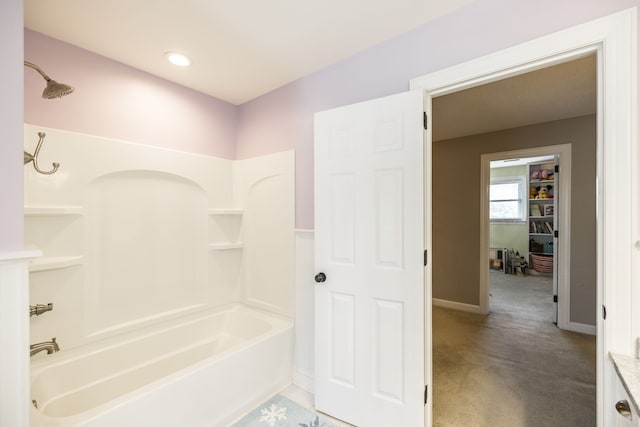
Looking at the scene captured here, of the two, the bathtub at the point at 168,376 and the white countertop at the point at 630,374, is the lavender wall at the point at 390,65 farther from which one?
the white countertop at the point at 630,374

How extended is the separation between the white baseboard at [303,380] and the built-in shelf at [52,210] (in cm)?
192

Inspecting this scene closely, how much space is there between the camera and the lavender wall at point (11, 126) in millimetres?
1006

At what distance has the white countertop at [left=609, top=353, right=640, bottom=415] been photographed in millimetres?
869

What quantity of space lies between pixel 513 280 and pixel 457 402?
4.78 meters

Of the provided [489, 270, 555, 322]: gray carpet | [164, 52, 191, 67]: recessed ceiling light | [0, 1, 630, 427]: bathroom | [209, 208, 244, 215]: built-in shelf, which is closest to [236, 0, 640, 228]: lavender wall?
[0, 1, 630, 427]: bathroom

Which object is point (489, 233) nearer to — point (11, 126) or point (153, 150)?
point (153, 150)

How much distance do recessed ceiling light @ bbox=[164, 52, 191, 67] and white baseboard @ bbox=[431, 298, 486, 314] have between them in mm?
4271

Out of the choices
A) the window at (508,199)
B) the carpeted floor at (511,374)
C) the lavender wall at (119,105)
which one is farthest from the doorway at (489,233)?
the window at (508,199)

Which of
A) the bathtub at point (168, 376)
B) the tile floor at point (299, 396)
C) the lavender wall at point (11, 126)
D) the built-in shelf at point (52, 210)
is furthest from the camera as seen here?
the tile floor at point (299, 396)

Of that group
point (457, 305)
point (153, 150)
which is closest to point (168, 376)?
point (153, 150)

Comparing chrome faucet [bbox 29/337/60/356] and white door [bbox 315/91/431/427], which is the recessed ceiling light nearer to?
white door [bbox 315/91/431/427]

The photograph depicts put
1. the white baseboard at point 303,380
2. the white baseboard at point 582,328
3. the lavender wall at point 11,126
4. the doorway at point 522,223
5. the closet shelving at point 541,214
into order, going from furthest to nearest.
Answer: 1. the closet shelving at point 541,214
2. the doorway at point 522,223
3. the white baseboard at point 582,328
4. the white baseboard at point 303,380
5. the lavender wall at point 11,126

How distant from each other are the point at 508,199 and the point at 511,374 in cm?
558

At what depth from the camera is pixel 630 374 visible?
1005 millimetres
